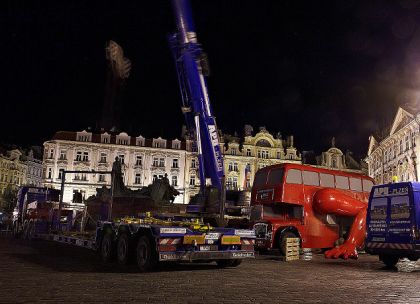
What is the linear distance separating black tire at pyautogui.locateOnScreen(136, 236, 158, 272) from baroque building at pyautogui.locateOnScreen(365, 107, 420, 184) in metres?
33.5

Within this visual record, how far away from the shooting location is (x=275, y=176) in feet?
60.7

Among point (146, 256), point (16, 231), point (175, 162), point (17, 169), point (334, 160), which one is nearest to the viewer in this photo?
point (146, 256)

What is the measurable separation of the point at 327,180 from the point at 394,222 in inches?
230

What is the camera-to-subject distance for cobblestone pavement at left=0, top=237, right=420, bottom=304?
7.18 m

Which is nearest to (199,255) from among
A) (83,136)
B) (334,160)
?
(83,136)

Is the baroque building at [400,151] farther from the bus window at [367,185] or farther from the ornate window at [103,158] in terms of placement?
the ornate window at [103,158]

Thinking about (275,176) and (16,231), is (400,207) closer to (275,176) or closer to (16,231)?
(275,176)

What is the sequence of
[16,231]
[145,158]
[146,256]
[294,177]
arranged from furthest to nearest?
[145,158], [16,231], [294,177], [146,256]

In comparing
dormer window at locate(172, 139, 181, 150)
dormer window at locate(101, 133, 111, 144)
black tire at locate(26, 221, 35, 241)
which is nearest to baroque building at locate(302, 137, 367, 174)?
dormer window at locate(172, 139, 181, 150)

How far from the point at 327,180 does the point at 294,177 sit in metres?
2.19

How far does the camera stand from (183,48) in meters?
23.8

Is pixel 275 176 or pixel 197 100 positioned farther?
pixel 197 100

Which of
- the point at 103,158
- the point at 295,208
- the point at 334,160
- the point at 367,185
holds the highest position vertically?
the point at 334,160

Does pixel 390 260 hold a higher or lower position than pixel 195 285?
higher
